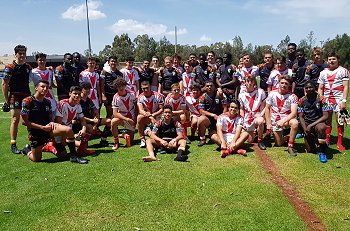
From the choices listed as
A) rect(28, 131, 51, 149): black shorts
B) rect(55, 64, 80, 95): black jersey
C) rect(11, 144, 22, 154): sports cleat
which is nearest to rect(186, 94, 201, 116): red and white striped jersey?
rect(55, 64, 80, 95): black jersey

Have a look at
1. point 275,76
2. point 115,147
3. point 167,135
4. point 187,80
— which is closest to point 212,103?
point 167,135

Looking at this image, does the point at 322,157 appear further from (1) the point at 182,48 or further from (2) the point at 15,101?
(1) the point at 182,48

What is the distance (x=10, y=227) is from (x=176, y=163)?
10.5ft

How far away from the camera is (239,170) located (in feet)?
19.8

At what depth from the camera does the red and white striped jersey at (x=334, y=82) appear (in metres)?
7.43

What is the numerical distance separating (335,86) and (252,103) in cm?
188

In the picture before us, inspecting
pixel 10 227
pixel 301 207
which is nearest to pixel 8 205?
pixel 10 227

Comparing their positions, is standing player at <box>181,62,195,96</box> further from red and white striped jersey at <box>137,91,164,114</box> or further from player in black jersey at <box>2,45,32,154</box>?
player in black jersey at <box>2,45,32,154</box>

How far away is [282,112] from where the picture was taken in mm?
7355

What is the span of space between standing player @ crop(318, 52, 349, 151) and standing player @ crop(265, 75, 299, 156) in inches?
35.1

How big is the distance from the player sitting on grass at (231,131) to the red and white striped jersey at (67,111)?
3138 millimetres

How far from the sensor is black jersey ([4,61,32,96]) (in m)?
7.54

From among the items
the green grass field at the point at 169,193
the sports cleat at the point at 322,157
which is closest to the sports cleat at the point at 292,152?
the green grass field at the point at 169,193

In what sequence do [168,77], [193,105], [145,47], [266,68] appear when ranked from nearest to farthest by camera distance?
1. [193,105]
2. [266,68]
3. [168,77]
4. [145,47]
